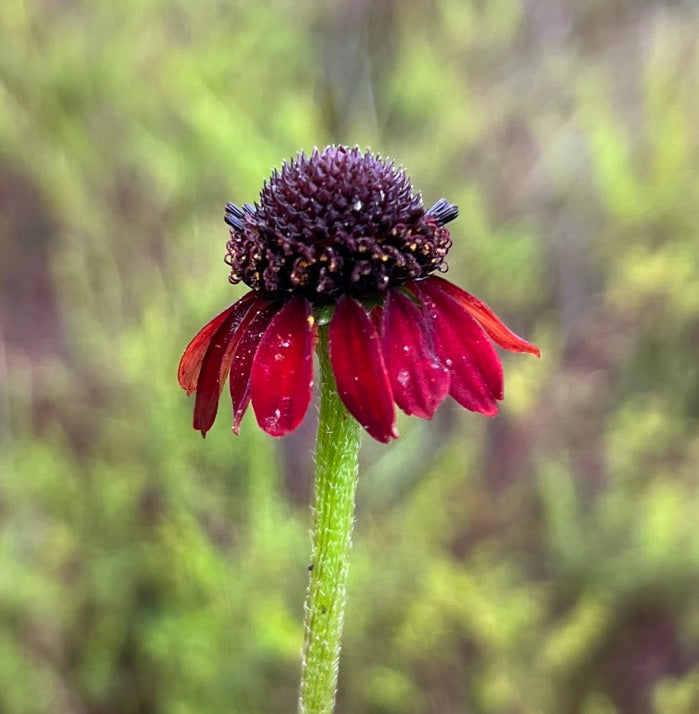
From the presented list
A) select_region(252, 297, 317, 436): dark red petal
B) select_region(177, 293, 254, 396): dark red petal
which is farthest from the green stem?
select_region(177, 293, 254, 396): dark red petal

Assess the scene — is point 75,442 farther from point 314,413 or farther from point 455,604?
point 455,604

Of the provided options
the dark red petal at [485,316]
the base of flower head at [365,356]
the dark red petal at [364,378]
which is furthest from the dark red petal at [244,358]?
the dark red petal at [485,316]

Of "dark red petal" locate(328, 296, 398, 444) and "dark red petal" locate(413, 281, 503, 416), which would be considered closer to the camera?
"dark red petal" locate(328, 296, 398, 444)

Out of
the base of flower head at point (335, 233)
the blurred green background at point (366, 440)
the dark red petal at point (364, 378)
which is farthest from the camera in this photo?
the blurred green background at point (366, 440)

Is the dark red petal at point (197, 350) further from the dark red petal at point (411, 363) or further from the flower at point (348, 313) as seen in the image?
the dark red petal at point (411, 363)

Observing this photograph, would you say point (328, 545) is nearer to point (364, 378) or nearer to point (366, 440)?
point (364, 378)

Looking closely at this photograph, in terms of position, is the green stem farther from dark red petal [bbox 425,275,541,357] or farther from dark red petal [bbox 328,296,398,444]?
dark red petal [bbox 425,275,541,357]
